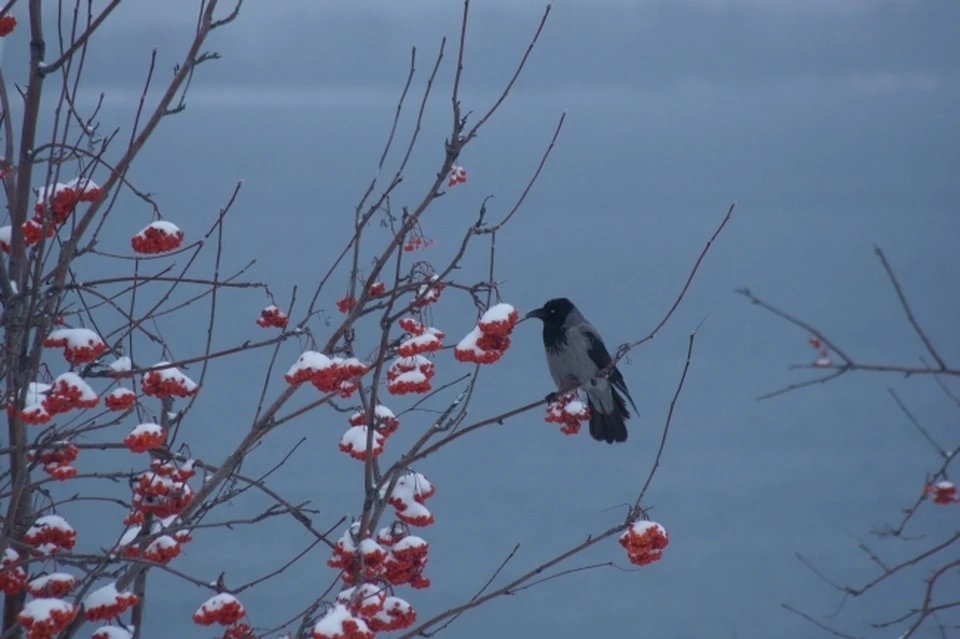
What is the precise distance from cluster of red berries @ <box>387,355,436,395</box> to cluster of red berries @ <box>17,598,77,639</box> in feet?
2.01

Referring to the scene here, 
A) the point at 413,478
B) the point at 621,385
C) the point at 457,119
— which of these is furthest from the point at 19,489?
the point at 621,385

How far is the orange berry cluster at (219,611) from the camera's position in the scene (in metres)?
1.50

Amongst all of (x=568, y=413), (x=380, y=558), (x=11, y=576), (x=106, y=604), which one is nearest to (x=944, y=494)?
(x=568, y=413)

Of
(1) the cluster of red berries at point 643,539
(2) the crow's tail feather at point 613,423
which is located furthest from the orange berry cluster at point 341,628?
(2) the crow's tail feather at point 613,423

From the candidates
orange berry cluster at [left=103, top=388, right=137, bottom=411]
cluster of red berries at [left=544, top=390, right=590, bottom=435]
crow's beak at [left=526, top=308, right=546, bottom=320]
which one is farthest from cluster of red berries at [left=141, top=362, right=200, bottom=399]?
crow's beak at [left=526, top=308, right=546, bottom=320]

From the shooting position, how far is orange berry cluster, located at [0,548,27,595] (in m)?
1.54

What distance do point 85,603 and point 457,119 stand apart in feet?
3.16

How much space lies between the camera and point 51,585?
1.50 m

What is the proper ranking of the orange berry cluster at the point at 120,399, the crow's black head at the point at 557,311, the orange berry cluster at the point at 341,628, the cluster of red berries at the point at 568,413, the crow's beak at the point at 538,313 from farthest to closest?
the crow's black head at the point at 557,311, the crow's beak at the point at 538,313, the cluster of red berries at the point at 568,413, the orange berry cluster at the point at 120,399, the orange berry cluster at the point at 341,628

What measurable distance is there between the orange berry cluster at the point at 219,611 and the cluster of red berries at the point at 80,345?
1.42ft

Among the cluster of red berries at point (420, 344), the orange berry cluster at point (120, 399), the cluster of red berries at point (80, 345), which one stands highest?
the cluster of red berries at point (80, 345)

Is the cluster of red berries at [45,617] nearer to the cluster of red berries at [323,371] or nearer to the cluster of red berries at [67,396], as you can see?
the cluster of red berries at [67,396]

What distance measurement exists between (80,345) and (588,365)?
1820 mm

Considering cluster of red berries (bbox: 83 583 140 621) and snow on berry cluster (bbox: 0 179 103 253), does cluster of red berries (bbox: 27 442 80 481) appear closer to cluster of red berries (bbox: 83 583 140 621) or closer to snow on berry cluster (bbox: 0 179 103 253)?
cluster of red berries (bbox: 83 583 140 621)
